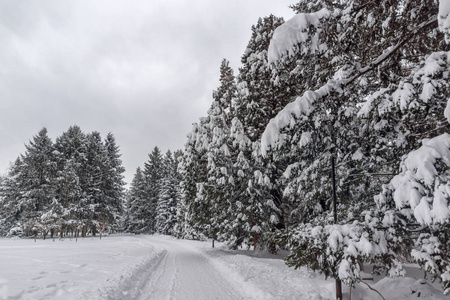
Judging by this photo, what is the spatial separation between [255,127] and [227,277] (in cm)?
741

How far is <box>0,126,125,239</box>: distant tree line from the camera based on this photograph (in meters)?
A: 31.0

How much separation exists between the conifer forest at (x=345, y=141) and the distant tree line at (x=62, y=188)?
24175mm

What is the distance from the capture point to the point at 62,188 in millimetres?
32031

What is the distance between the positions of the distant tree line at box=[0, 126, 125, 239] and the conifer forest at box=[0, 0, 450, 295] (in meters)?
24.2

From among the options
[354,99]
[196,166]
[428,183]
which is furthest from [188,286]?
[196,166]

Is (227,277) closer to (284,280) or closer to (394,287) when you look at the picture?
(284,280)

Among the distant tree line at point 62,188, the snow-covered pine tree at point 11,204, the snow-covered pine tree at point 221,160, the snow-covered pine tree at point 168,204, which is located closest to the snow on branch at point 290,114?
the snow-covered pine tree at point 221,160

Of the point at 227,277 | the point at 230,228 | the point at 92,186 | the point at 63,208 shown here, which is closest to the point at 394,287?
the point at 227,277

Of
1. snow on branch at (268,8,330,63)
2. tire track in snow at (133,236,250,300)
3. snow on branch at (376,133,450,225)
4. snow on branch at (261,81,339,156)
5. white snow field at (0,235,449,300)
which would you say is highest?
snow on branch at (268,8,330,63)

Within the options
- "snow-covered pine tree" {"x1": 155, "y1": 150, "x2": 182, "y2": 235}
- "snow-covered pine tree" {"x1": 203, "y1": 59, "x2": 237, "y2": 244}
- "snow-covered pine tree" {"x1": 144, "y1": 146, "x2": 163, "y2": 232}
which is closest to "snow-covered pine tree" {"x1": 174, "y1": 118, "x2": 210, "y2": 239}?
"snow-covered pine tree" {"x1": 203, "y1": 59, "x2": 237, "y2": 244}

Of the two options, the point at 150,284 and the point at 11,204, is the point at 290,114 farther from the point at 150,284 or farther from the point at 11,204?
the point at 11,204

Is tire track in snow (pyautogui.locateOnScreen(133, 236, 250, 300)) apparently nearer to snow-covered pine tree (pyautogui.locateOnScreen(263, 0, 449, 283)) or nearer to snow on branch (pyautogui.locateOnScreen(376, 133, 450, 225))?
snow-covered pine tree (pyautogui.locateOnScreen(263, 0, 449, 283))

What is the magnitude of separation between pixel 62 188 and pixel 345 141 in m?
35.5

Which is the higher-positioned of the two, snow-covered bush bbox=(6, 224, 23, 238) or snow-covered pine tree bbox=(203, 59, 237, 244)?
snow-covered pine tree bbox=(203, 59, 237, 244)
